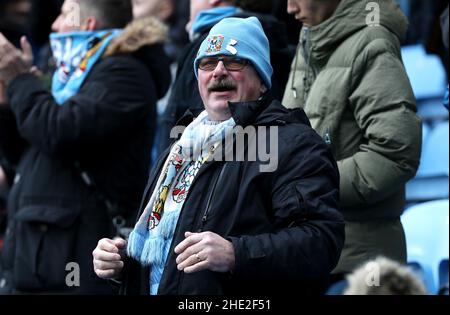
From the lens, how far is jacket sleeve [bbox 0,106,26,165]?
618 cm

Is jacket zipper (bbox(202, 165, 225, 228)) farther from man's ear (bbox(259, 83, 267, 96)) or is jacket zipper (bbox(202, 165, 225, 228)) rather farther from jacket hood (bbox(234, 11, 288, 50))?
jacket hood (bbox(234, 11, 288, 50))

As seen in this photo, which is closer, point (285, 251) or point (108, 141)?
point (285, 251)

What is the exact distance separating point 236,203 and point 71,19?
2578mm

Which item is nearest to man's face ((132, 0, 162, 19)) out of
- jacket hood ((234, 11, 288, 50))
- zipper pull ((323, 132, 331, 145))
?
jacket hood ((234, 11, 288, 50))

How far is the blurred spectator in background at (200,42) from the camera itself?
210 inches

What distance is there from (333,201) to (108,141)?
2.11m

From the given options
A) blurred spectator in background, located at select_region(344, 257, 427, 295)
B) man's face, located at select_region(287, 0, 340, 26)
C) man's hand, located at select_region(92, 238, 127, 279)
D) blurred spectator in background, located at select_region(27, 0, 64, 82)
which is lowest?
man's hand, located at select_region(92, 238, 127, 279)

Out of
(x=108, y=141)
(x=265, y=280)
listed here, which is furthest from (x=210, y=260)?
(x=108, y=141)

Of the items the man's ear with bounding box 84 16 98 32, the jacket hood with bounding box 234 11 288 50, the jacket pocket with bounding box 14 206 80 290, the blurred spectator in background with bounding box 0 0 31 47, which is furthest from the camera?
the blurred spectator in background with bounding box 0 0 31 47

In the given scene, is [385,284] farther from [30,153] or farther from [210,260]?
[30,153]

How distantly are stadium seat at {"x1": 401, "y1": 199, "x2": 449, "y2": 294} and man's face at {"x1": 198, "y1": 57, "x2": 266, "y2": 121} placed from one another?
2054 mm

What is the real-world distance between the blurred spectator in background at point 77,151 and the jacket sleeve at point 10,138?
0.79ft

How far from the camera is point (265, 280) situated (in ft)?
12.1

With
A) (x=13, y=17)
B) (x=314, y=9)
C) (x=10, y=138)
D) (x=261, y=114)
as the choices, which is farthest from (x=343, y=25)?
(x=13, y=17)
